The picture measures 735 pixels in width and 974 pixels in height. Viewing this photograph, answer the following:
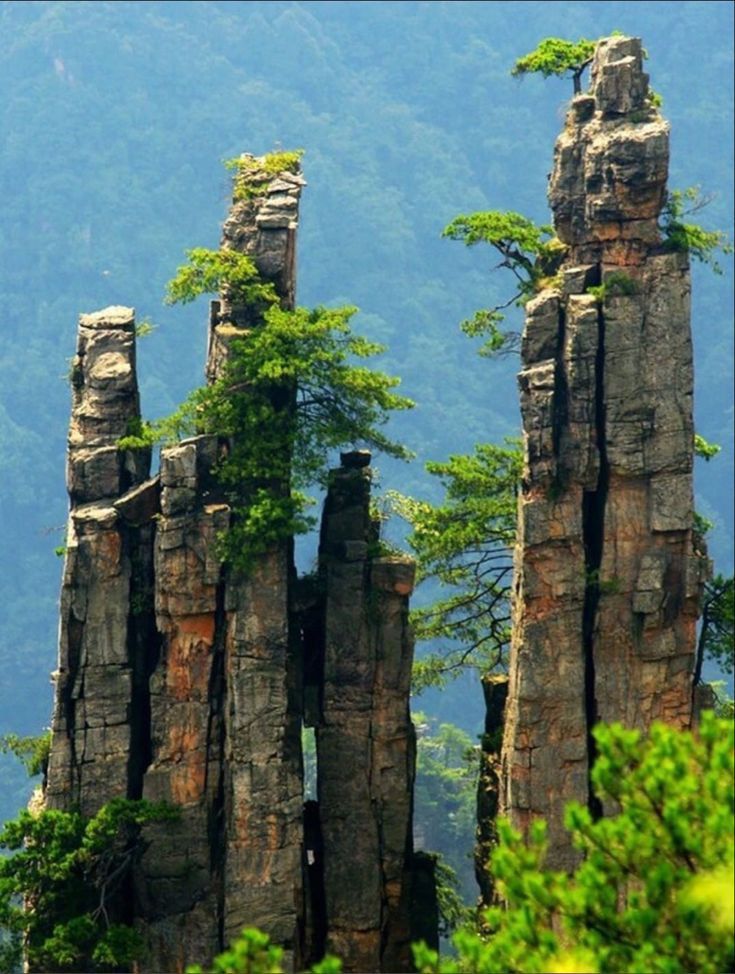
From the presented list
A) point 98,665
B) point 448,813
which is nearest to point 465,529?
point 98,665

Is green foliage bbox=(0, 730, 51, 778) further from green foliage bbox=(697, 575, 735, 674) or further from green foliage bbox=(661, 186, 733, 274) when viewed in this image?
green foliage bbox=(661, 186, 733, 274)

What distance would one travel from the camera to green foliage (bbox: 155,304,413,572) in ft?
162

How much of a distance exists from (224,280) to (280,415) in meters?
3.07

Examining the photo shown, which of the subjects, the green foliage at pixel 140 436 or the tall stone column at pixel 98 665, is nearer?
the tall stone column at pixel 98 665

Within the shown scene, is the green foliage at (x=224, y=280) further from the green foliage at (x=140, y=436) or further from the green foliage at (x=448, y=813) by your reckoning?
the green foliage at (x=448, y=813)

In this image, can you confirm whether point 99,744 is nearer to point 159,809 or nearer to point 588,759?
point 159,809

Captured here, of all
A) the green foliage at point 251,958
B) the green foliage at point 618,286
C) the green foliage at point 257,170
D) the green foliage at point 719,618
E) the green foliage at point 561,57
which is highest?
the green foliage at point 561,57

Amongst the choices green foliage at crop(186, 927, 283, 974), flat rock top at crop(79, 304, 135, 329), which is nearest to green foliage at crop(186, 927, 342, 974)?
green foliage at crop(186, 927, 283, 974)

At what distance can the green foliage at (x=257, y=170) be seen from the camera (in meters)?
51.8

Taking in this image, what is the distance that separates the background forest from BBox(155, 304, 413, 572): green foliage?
222ft

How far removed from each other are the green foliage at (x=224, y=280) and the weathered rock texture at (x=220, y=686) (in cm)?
31

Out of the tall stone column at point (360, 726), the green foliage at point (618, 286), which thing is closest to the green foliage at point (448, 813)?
the tall stone column at point (360, 726)

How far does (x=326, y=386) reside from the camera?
50938 mm

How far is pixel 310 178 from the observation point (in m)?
161
